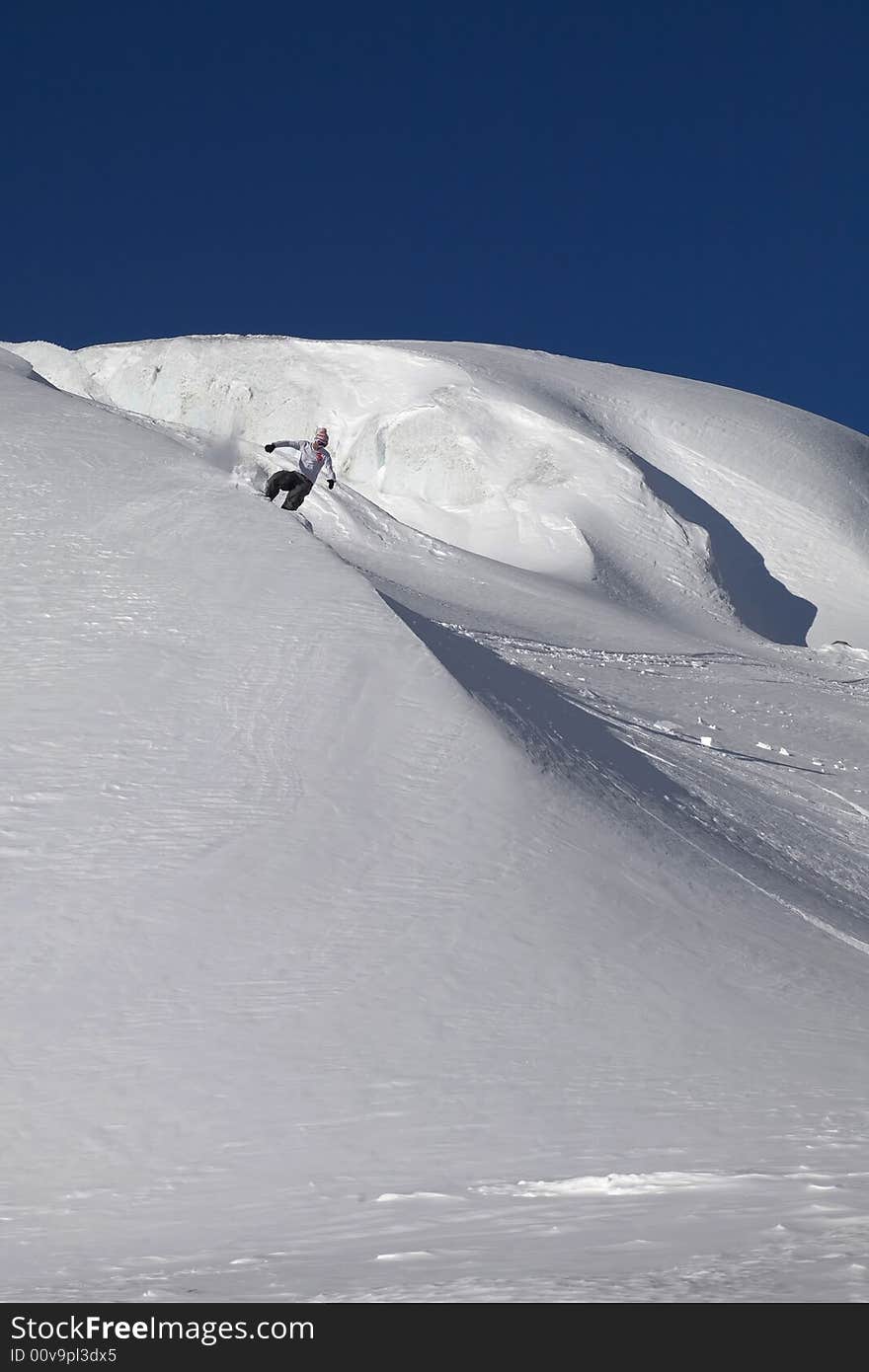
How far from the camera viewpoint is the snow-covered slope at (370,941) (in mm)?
5078

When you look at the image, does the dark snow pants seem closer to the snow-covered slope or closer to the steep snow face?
the snow-covered slope

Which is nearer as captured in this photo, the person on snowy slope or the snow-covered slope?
the snow-covered slope

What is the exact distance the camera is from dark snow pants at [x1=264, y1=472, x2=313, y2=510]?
16312 mm

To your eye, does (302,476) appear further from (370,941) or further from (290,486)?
(370,941)

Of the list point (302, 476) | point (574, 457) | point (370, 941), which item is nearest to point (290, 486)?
point (302, 476)

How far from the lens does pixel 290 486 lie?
16438 mm

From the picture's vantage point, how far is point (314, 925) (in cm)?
798

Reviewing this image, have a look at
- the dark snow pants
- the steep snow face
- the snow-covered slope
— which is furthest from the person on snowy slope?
the steep snow face

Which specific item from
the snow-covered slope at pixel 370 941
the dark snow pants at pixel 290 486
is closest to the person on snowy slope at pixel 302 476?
the dark snow pants at pixel 290 486

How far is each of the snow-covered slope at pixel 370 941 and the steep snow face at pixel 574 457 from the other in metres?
13.8

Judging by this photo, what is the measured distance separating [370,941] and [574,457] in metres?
25.7

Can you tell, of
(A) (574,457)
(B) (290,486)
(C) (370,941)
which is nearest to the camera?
(C) (370,941)

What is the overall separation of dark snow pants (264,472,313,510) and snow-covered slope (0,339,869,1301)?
706 mm

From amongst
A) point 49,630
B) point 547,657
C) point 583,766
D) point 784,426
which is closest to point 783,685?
point 547,657
